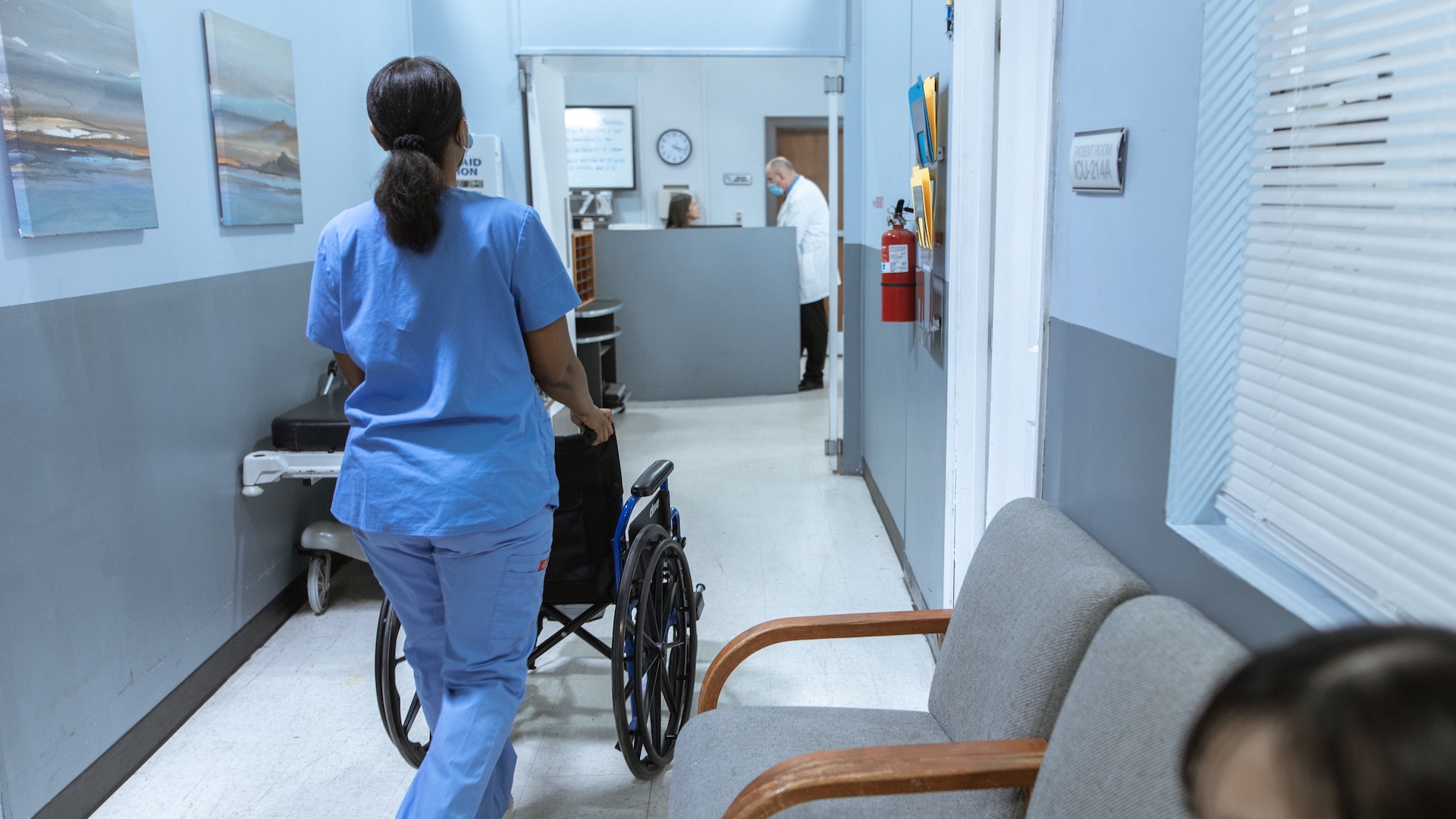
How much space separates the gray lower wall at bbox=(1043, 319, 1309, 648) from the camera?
1107mm

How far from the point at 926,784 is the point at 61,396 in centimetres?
189

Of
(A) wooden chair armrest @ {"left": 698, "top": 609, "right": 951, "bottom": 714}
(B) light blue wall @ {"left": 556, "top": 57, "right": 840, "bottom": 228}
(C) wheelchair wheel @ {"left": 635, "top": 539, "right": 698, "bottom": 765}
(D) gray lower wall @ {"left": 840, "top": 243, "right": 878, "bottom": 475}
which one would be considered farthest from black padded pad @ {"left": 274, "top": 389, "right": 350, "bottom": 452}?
(B) light blue wall @ {"left": 556, "top": 57, "right": 840, "bottom": 228}

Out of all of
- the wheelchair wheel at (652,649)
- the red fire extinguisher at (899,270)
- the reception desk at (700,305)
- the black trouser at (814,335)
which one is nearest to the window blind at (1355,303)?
the wheelchair wheel at (652,649)

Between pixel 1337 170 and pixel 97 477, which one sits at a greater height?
pixel 1337 170

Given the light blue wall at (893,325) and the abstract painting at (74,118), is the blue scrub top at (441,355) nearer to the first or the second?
the abstract painting at (74,118)

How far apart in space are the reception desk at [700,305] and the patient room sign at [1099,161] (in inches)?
185

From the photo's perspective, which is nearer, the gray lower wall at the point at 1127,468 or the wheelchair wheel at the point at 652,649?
the gray lower wall at the point at 1127,468

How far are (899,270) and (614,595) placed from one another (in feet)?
4.58

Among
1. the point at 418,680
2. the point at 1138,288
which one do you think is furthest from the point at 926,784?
the point at 418,680

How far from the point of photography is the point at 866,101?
4148mm

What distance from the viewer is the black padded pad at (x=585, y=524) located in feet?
6.97

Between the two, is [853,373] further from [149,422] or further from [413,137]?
[413,137]

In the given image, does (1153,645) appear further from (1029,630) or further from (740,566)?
(740,566)

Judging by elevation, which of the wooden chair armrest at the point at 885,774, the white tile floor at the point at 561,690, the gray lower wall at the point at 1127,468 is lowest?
the white tile floor at the point at 561,690
